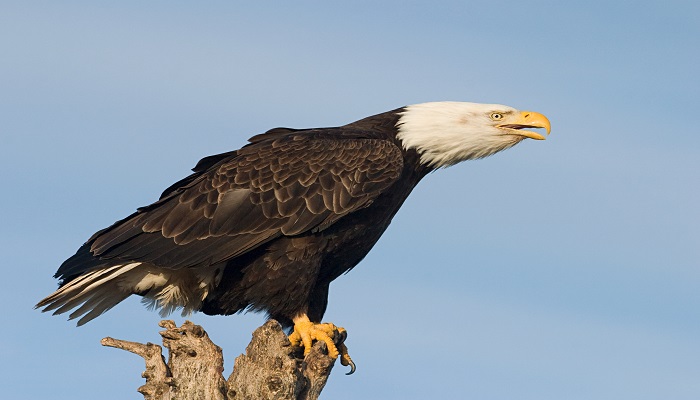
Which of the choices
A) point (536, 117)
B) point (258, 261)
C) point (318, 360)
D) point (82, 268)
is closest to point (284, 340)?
point (318, 360)

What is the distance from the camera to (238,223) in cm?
793

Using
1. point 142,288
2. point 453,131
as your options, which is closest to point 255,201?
point 142,288

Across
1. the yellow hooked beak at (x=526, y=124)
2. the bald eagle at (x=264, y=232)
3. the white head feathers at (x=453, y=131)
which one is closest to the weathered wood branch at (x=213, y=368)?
the bald eagle at (x=264, y=232)

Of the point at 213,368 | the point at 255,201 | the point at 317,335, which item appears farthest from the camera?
the point at 255,201

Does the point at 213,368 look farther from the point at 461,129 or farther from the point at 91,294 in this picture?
the point at 461,129

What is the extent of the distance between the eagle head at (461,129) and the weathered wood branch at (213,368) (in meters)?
2.68

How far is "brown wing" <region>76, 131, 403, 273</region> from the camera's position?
7.84 m

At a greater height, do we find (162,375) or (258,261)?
(258,261)

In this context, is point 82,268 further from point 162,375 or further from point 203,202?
point 162,375

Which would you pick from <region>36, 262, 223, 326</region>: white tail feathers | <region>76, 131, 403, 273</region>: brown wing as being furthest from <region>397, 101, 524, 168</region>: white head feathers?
<region>36, 262, 223, 326</region>: white tail feathers

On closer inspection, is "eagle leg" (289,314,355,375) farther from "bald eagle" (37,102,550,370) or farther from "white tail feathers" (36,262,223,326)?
"white tail feathers" (36,262,223,326)

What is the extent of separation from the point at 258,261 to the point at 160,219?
865mm

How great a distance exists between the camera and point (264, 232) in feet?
25.8

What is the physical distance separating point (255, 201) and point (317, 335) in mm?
1153
